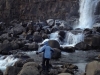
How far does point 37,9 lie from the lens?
165 feet

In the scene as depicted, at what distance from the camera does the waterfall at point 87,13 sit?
1622 inches

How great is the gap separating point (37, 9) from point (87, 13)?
11680 millimetres

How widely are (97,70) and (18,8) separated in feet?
133

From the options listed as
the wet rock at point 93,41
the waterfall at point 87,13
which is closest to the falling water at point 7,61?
the wet rock at point 93,41

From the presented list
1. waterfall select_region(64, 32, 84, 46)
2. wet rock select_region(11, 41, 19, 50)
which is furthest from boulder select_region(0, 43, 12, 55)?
waterfall select_region(64, 32, 84, 46)

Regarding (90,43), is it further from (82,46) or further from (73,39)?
(73,39)

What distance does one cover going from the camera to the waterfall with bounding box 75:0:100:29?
41197 mm

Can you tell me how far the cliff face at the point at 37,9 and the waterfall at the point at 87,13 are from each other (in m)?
2.37

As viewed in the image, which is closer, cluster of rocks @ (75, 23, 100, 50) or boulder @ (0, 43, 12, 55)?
boulder @ (0, 43, 12, 55)

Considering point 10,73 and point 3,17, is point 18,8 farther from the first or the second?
point 10,73

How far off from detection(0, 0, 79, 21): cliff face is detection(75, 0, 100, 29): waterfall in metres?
2.37

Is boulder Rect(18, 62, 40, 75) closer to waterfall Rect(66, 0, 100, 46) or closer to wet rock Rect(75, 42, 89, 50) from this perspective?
wet rock Rect(75, 42, 89, 50)

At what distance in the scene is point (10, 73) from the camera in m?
14.9

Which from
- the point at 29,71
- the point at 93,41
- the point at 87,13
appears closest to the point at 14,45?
the point at 93,41
